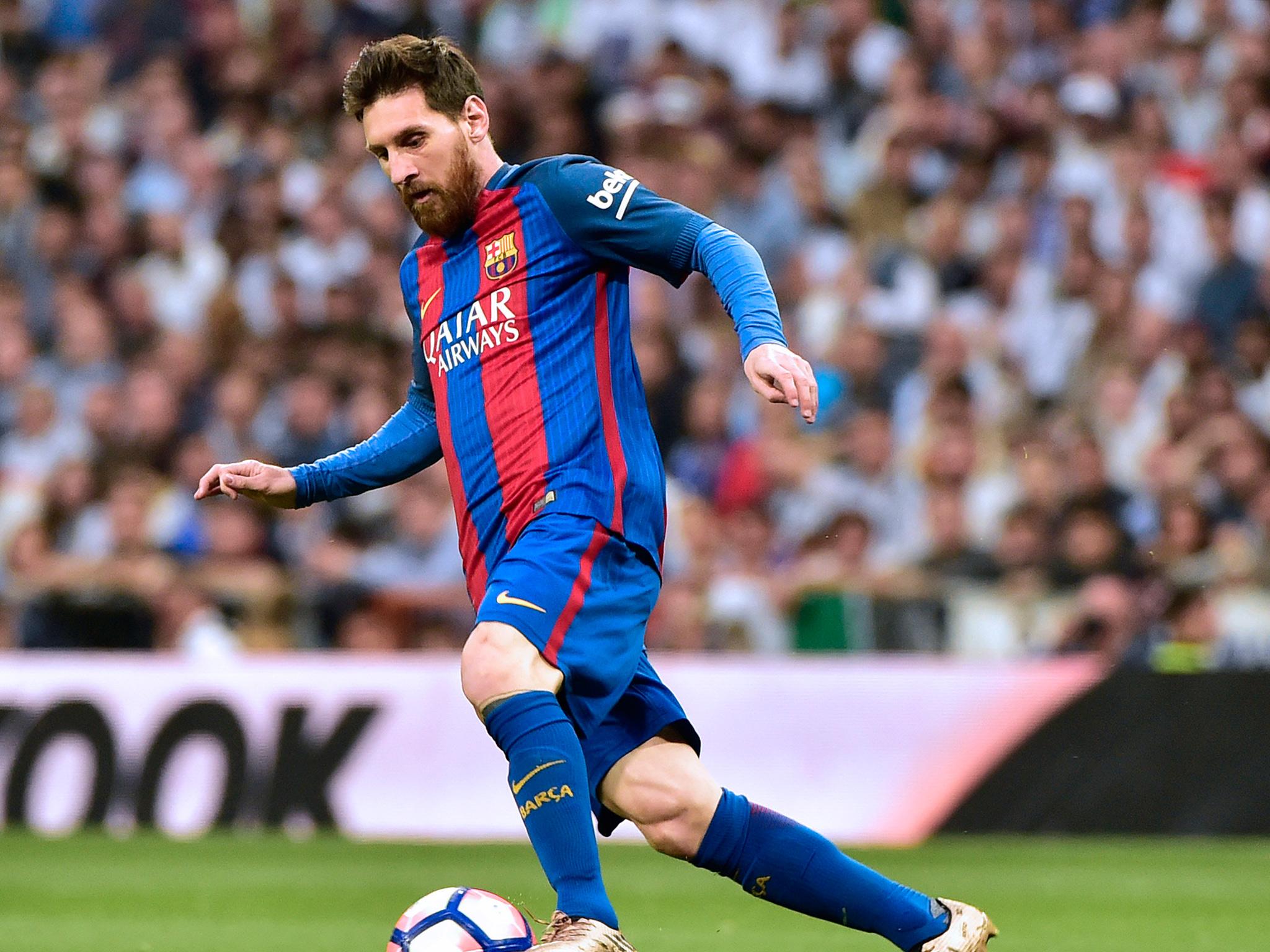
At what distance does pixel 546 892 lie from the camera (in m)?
7.47

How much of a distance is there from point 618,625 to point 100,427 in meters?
7.73

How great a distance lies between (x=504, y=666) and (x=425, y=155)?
Answer: 3.88 feet

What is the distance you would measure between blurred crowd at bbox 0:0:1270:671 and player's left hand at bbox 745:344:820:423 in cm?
615

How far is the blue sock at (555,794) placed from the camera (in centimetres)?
421

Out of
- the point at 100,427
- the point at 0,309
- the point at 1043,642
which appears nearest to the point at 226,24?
the point at 0,309

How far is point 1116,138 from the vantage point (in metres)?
12.2

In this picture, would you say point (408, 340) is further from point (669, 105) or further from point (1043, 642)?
point (1043, 642)

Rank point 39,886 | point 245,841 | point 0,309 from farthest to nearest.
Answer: point 0,309 → point 245,841 → point 39,886

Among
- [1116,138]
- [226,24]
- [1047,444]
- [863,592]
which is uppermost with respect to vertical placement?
[226,24]

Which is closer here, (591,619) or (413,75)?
(591,619)

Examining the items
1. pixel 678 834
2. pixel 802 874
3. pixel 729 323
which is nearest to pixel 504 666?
pixel 678 834

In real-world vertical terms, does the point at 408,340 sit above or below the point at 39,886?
above

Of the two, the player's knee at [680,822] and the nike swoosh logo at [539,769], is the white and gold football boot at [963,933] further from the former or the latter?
the nike swoosh logo at [539,769]

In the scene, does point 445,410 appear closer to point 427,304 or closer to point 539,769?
point 427,304
